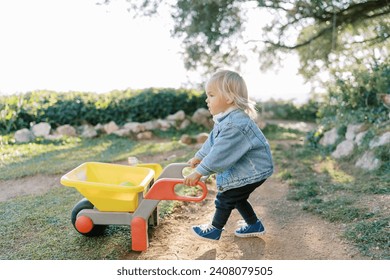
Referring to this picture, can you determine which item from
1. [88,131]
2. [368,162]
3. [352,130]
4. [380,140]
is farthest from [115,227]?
[88,131]

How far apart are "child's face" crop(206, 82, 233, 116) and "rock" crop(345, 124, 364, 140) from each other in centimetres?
303

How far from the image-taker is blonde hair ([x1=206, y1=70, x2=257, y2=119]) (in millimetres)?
2693

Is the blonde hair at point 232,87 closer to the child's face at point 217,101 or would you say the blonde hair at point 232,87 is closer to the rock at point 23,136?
the child's face at point 217,101

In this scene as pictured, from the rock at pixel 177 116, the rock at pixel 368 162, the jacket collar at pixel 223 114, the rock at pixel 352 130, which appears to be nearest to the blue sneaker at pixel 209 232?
the jacket collar at pixel 223 114

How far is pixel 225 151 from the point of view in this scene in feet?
8.59

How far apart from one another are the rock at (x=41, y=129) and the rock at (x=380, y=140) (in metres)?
4.76

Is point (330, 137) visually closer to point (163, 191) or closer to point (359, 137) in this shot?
point (359, 137)

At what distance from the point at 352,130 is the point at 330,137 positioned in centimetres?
50

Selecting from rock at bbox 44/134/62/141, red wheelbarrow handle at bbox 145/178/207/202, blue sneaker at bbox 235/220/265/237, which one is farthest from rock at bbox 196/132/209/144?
red wheelbarrow handle at bbox 145/178/207/202

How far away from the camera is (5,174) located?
15.1ft

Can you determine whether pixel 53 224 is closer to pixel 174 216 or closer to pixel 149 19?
pixel 174 216
